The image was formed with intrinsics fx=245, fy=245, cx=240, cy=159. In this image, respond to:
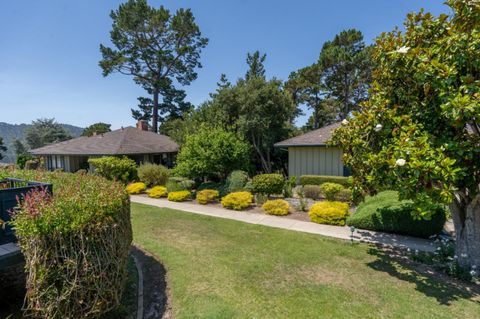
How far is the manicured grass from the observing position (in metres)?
4.12

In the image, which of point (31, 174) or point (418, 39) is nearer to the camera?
point (418, 39)

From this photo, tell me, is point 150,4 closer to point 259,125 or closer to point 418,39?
point 259,125

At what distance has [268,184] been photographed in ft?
41.3

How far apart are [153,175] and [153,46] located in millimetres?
26919

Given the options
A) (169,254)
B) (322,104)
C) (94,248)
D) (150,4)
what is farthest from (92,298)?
(150,4)

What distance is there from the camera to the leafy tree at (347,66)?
93.6 feet

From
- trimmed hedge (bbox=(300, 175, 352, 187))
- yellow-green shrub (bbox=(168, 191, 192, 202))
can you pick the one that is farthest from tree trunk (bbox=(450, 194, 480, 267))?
yellow-green shrub (bbox=(168, 191, 192, 202))

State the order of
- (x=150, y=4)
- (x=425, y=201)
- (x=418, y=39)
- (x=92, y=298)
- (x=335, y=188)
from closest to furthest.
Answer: (x=92, y=298) < (x=425, y=201) < (x=418, y=39) < (x=335, y=188) < (x=150, y=4)

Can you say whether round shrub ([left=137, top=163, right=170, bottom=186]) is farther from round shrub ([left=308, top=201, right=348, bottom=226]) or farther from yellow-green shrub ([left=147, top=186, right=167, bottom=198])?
round shrub ([left=308, top=201, right=348, bottom=226])

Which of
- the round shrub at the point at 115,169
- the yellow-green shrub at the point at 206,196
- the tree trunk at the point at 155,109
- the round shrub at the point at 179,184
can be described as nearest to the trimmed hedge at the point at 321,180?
the yellow-green shrub at the point at 206,196

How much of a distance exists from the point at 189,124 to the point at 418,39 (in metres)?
17.4

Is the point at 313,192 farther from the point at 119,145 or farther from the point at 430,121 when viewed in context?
the point at 119,145

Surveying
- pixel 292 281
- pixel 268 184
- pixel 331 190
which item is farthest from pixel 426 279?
pixel 268 184

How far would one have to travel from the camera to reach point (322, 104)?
33.9 metres
